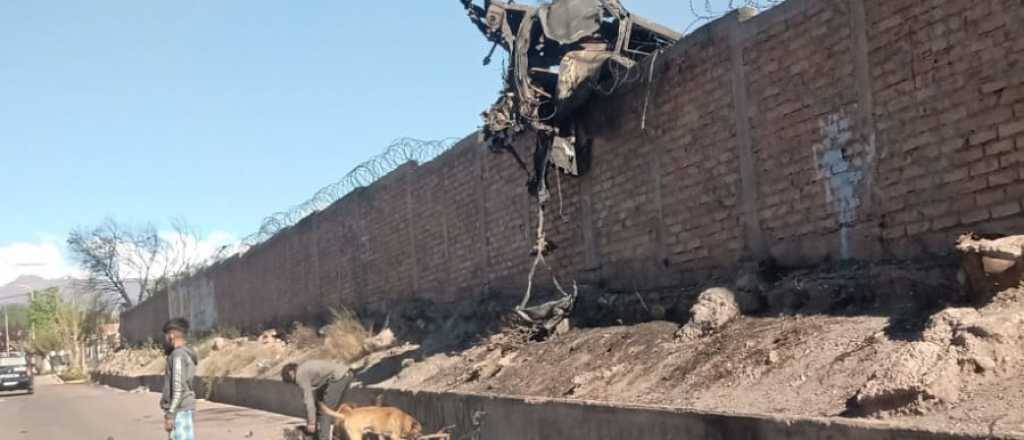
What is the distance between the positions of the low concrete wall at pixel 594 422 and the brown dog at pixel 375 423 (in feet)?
2.36

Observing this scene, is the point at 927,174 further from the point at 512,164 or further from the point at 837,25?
the point at 512,164

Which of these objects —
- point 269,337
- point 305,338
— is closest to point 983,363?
point 305,338

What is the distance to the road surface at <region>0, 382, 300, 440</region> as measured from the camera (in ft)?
54.1

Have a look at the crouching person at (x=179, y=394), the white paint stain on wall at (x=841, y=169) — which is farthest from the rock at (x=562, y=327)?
the crouching person at (x=179, y=394)

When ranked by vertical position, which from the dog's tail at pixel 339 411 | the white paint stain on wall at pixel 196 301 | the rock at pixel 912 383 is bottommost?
the dog's tail at pixel 339 411

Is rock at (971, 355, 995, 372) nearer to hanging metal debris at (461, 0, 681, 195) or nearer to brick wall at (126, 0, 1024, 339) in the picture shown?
brick wall at (126, 0, 1024, 339)

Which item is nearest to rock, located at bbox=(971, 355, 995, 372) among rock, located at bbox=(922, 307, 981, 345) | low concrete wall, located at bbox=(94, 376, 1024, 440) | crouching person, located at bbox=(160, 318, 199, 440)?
rock, located at bbox=(922, 307, 981, 345)

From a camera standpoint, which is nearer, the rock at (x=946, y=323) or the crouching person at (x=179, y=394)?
the rock at (x=946, y=323)

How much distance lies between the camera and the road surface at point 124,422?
1648 cm

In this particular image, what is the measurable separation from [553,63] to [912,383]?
332 inches

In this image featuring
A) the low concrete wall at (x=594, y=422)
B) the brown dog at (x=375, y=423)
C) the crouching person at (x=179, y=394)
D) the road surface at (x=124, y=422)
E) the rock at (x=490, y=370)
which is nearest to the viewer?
the low concrete wall at (x=594, y=422)

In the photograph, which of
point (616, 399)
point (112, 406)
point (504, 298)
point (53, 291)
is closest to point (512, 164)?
point (504, 298)

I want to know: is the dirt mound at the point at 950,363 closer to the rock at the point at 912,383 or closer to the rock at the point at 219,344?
the rock at the point at 912,383

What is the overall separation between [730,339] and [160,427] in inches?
525
